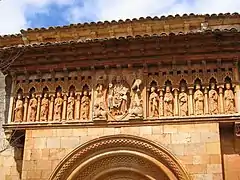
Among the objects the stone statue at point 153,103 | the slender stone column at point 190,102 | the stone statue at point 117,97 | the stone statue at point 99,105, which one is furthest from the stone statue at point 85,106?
the slender stone column at point 190,102

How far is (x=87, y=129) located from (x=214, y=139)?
2.29 meters

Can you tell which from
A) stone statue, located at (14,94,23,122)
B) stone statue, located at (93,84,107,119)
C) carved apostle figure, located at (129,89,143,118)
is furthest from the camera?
stone statue, located at (14,94,23,122)

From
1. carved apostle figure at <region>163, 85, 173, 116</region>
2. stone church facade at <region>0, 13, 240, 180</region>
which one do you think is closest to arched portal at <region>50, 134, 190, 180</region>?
stone church facade at <region>0, 13, 240, 180</region>

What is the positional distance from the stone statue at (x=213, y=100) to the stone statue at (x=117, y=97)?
5.02 ft

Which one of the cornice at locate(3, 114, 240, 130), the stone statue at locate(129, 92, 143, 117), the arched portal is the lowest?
the arched portal

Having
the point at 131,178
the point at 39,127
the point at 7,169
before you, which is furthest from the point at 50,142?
the point at 131,178

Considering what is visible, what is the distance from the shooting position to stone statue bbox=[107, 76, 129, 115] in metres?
8.90

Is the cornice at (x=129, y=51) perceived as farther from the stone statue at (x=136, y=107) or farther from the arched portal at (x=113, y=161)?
the arched portal at (x=113, y=161)

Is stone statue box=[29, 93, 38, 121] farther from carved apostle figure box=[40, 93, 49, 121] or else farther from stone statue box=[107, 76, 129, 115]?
stone statue box=[107, 76, 129, 115]

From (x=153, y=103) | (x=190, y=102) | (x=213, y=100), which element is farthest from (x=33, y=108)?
(x=213, y=100)

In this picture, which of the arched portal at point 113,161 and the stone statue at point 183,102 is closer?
the arched portal at point 113,161

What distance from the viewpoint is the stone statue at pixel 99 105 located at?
8891mm

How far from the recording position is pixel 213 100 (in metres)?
8.62

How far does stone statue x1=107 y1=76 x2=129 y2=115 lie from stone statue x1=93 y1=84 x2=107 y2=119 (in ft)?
0.43
